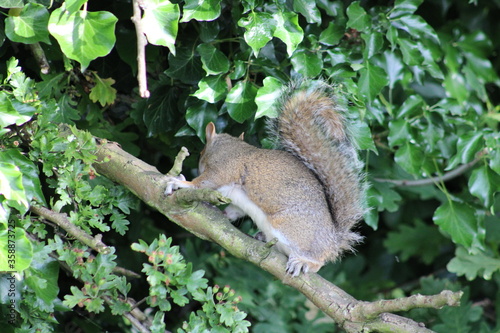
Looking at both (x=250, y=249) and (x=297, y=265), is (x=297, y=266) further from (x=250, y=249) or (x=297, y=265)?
(x=250, y=249)

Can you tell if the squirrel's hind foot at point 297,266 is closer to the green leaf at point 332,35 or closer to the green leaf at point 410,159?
the green leaf at point 410,159

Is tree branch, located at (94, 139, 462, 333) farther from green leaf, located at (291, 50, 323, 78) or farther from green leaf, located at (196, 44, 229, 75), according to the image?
green leaf, located at (291, 50, 323, 78)

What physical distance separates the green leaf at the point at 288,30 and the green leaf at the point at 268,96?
0.12 meters

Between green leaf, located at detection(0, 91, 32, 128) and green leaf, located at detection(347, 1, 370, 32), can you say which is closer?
green leaf, located at detection(0, 91, 32, 128)

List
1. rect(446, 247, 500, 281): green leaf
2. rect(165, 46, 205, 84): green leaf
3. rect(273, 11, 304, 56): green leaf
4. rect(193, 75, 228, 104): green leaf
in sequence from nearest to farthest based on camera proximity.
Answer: rect(273, 11, 304, 56): green leaf, rect(193, 75, 228, 104): green leaf, rect(165, 46, 205, 84): green leaf, rect(446, 247, 500, 281): green leaf

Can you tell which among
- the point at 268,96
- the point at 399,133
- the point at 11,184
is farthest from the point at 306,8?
the point at 11,184

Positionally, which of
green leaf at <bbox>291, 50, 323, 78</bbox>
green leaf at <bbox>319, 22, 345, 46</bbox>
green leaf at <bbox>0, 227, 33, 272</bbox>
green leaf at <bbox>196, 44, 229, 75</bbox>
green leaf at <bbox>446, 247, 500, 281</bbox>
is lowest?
green leaf at <bbox>446, 247, 500, 281</bbox>

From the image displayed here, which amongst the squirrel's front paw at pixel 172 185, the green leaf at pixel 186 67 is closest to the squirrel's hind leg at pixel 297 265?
the squirrel's front paw at pixel 172 185

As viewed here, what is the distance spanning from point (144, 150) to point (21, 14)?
0.83 m

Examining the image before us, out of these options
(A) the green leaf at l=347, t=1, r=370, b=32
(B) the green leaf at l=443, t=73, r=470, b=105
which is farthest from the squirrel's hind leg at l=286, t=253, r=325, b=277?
(B) the green leaf at l=443, t=73, r=470, b=105

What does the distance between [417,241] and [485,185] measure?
1.03 metres

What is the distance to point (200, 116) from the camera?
1668 mm

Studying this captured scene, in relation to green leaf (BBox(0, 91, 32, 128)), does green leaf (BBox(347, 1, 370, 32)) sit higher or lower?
higher

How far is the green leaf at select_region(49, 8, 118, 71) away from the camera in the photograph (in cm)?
127
